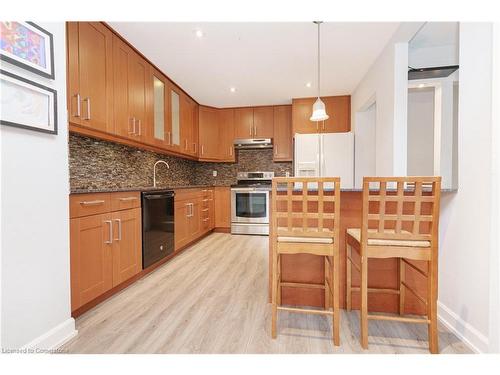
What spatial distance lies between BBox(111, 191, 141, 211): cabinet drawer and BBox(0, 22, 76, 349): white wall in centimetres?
53

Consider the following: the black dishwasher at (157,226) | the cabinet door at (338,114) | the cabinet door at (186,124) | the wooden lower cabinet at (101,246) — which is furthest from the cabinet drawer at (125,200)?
the cabinet door at (338,114)

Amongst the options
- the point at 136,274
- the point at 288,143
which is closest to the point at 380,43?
the point at 288,143

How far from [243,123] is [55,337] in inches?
164

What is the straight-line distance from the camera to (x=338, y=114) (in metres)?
4.21

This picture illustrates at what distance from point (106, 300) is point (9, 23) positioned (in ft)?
6.26

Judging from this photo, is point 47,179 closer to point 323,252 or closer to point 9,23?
point 9,23

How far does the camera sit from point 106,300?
6.52 feet

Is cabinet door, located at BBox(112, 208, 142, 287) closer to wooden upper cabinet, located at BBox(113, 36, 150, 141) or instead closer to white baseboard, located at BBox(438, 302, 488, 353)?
wooden upper cabinet, located at BBox(113, 36, 150, 141)

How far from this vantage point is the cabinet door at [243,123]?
15.8ft

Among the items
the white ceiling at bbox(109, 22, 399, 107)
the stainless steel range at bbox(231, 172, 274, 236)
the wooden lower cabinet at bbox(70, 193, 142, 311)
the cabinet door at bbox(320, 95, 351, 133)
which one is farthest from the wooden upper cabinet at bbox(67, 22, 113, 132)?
the cabinet door at bbox(320, 95, 351, 133)

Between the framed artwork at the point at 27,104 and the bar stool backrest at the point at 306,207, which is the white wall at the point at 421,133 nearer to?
the bar stool backrest at the point at 306,207

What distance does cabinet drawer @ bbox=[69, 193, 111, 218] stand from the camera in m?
1.63

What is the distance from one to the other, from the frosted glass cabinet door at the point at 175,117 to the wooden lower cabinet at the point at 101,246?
161 cm

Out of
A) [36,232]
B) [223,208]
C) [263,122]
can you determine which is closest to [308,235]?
Answer: [36,232]
